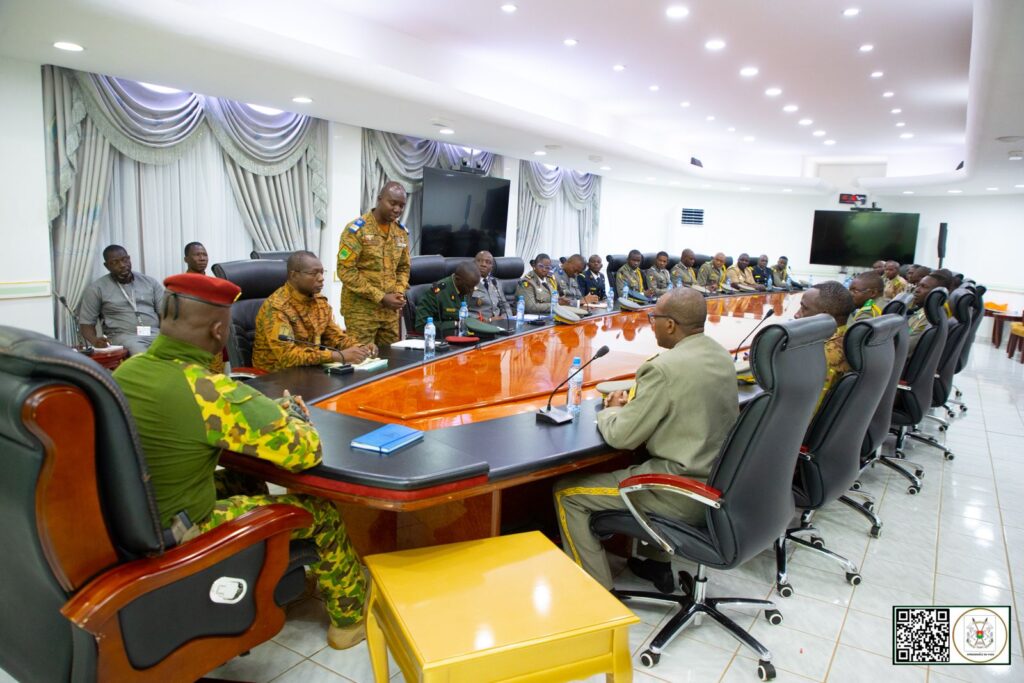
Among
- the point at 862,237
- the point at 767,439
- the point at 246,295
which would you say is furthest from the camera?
the point at 862,237

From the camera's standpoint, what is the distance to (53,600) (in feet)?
3.99

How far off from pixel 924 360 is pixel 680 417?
2.34m

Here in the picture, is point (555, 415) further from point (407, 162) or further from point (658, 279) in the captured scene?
point (658, 279)

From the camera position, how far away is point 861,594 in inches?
95.1

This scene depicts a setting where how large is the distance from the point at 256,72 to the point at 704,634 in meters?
4.20

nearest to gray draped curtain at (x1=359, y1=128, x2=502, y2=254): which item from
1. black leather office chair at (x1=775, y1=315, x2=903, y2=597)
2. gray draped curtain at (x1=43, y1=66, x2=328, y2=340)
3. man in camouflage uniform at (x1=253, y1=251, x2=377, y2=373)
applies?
gray draped curtain at (x1=43, y1=66, x2=328, y2=340)

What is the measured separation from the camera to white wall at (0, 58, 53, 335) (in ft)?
13.3

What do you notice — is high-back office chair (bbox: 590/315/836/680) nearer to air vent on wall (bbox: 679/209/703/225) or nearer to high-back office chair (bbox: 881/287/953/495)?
high-back office chair (bbox: 881/287/953/495)

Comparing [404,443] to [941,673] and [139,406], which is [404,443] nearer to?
[139,406]

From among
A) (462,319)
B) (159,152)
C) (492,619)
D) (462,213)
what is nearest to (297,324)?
(462,319)

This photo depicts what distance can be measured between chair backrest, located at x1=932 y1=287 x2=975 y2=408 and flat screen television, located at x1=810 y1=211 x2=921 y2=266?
31.8 ft

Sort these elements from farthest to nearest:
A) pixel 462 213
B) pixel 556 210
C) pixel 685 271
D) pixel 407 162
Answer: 1. pixel 556 210
2. pixel 685 271
3. pixel 462 213
4. pixel 407 162

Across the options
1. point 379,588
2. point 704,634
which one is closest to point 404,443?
point 379,588

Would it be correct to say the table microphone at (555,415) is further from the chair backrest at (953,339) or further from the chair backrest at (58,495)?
the chair backrest at (953,339)
